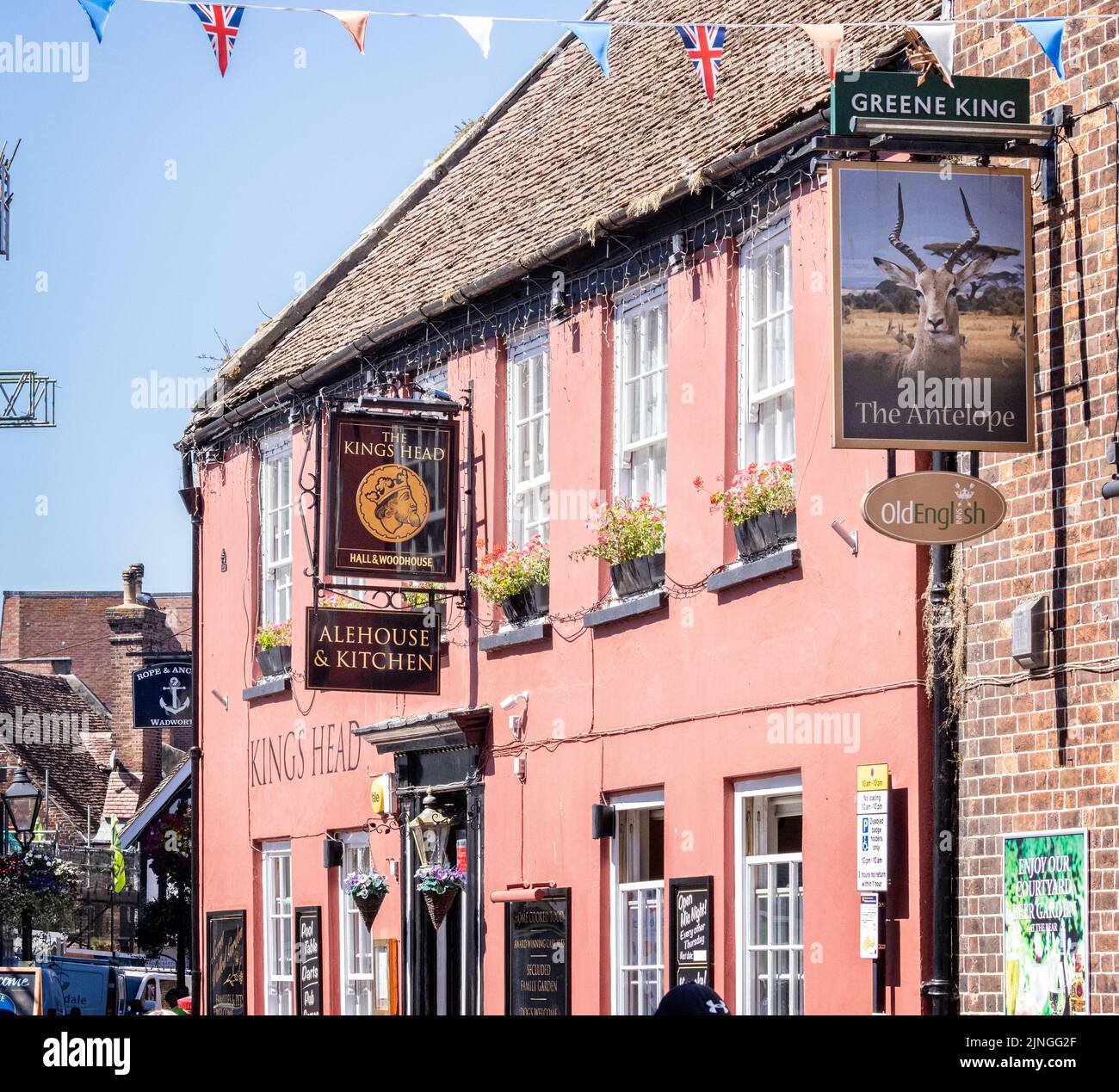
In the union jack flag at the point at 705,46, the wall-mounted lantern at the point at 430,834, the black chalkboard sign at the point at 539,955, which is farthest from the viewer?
the wall-mounted lantern at the point at 430,834

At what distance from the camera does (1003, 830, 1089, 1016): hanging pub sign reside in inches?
377

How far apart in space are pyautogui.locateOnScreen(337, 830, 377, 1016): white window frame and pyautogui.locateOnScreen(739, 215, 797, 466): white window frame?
20.7 feet

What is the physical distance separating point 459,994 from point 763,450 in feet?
18.1

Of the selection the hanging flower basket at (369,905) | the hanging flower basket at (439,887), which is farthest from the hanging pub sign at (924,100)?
the hanging flower basket at (369,905)

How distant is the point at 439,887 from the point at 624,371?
13.5 ft

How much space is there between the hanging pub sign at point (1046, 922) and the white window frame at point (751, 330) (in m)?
3.08

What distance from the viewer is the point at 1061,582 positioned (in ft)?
32.7

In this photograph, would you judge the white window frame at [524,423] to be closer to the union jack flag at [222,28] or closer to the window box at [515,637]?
the window box at [515,637]

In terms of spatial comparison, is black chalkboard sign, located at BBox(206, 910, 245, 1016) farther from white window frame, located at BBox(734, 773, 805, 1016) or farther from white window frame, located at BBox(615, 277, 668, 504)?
white window frame, located at BBox(734, 773, 805, 1016)

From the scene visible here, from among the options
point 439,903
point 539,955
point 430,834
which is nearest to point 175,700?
point 430,834

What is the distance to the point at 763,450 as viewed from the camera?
492 inches

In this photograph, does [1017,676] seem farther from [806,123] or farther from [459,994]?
[459,994]

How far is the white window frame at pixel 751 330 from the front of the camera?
1225 cm
